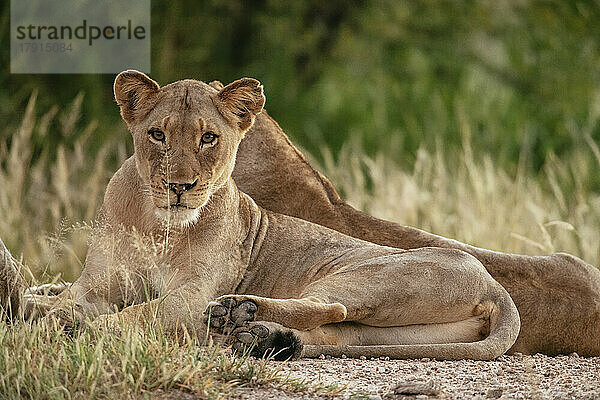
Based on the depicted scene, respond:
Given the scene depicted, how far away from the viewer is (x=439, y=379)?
4445 millimetres

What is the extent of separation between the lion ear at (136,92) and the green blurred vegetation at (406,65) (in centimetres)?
722

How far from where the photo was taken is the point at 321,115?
1467 cm

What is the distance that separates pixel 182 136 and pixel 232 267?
78 centimetres

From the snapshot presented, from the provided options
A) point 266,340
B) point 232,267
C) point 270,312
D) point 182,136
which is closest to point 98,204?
point 232,267

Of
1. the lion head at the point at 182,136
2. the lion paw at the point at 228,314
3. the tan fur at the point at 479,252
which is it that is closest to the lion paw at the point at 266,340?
the lion paw at the point at 228,314

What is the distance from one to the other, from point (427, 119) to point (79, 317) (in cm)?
1026

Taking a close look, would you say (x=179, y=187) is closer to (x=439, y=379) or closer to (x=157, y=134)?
(x=157, y=134)

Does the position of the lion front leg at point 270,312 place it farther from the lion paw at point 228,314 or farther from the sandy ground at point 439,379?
the sandy ground at point 439,379

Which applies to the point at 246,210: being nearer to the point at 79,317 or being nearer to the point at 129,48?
the point at 79,317

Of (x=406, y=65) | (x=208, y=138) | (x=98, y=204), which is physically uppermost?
(x=208, y=138)

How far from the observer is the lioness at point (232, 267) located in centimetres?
506

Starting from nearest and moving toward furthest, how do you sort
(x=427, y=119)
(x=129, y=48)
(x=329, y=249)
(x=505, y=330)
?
1. (x=505, y=330)
2. (x=329, y=249)
3. (x=129, y=48)
4. (x=427, y=119)

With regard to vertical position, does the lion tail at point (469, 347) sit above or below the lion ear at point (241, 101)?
below

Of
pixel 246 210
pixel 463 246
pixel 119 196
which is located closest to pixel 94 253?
pixel 119 196
